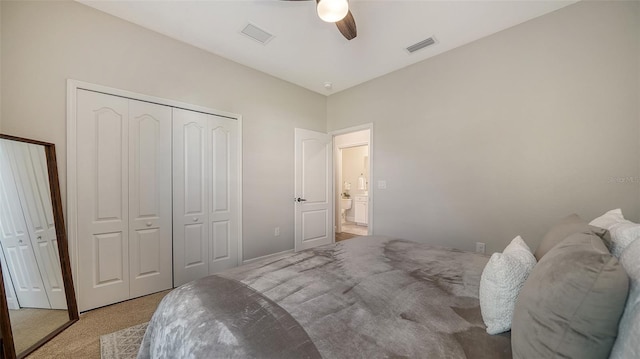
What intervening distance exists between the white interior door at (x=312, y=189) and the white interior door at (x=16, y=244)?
2.66 metres

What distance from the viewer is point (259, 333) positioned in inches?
30.6

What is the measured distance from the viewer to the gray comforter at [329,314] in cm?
74

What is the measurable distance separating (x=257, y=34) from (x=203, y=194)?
192 cm

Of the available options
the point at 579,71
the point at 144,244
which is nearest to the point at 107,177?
the point at 144,244

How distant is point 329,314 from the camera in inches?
35.3

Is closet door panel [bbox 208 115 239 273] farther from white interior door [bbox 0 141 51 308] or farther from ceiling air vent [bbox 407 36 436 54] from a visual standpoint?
ceiling air vent [bbox 407 36 436 54]

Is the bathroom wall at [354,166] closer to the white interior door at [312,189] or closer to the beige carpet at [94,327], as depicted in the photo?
the white interior door at [312,189]

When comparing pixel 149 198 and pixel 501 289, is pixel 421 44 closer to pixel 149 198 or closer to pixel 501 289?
pixel 501 289

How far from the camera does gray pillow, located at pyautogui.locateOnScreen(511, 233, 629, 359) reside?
21.3 inches

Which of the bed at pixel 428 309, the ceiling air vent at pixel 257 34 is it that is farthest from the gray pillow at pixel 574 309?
the ceiling air vent at pixel 257 34

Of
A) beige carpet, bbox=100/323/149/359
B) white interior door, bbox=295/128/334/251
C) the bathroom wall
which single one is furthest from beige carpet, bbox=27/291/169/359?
the bathroom wall

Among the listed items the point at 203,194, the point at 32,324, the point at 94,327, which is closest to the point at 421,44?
the point at 203,194

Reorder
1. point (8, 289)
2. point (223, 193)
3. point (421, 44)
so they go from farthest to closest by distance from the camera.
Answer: point (223, 193) < point (421, 44) < point (8, 289)

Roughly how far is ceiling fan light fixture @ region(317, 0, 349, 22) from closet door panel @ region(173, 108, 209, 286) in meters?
1.91
